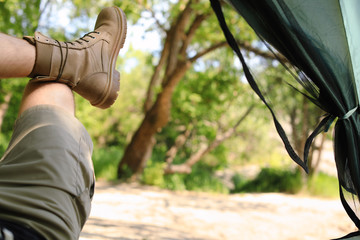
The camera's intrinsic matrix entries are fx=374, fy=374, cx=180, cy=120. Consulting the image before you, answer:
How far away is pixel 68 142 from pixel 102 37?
21.6 inches

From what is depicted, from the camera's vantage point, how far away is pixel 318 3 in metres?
1.50

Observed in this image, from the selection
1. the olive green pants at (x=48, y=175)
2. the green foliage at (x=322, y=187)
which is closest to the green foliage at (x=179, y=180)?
the green foliage at (x=322, y=187)

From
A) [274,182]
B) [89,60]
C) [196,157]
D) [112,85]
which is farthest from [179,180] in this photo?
[89,60]

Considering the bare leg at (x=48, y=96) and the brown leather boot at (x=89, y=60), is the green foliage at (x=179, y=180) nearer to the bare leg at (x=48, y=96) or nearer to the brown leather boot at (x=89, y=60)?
the brown leather boot at (x=89, y=60)

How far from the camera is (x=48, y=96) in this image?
1.17m

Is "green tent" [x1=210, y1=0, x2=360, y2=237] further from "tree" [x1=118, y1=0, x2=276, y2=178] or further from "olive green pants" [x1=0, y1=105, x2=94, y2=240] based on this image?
"tree" [x1=118, y1=0, x2=276, y2=178]

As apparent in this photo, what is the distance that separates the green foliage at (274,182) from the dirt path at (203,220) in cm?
204

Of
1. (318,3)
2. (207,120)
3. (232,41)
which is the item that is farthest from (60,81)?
(207,120)

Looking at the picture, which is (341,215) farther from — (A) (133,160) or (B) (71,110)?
(B) (71,110)

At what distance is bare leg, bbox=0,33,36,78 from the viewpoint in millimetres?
1097

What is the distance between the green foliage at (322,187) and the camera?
742 cm

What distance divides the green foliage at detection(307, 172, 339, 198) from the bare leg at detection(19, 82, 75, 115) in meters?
7.11

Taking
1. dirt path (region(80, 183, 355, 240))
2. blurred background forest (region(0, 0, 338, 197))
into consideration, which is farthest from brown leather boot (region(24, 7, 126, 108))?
blurred background forest (region(0, 0, 338, 197))

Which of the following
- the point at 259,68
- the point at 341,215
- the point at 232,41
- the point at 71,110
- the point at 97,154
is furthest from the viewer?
the point at 97,154
